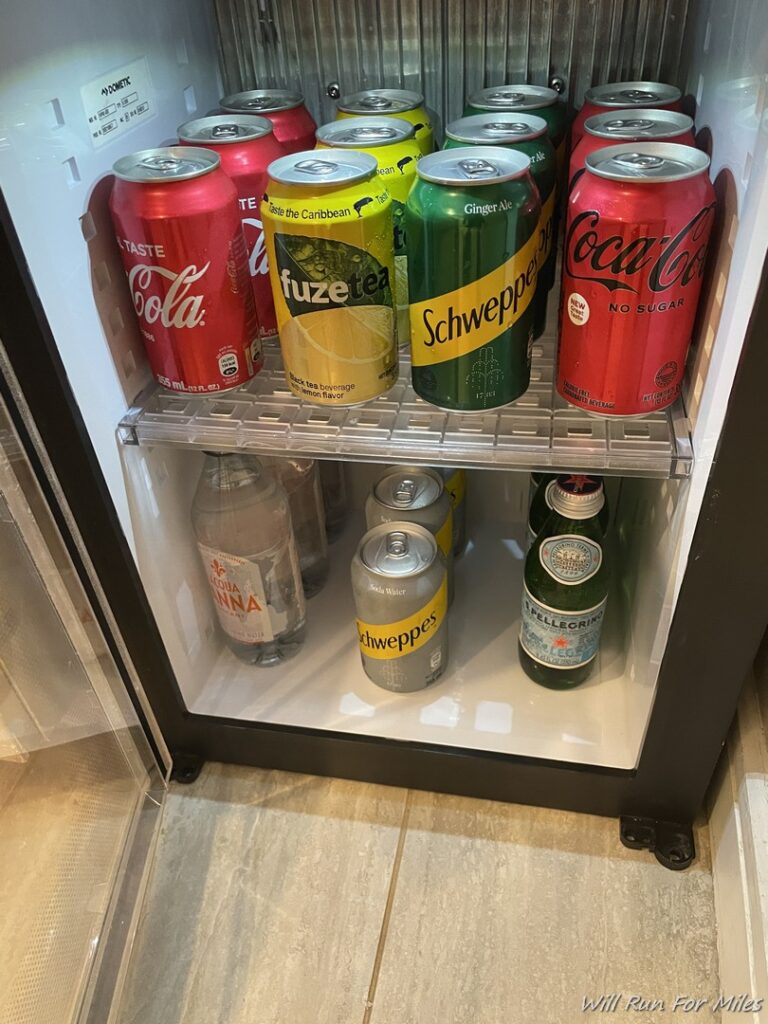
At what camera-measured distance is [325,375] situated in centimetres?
77

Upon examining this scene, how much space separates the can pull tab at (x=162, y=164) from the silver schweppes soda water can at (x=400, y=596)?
1.51 ft

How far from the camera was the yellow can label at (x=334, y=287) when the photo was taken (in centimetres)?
69

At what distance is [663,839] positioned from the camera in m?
0.99

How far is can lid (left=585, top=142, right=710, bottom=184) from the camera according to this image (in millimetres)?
632

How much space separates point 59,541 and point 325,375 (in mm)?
323

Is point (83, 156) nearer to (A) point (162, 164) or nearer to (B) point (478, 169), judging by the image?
(A) point (162, 164)

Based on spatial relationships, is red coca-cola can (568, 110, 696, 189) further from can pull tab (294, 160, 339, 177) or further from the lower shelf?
the lower shelf

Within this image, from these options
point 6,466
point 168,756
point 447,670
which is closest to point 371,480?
point 447,670

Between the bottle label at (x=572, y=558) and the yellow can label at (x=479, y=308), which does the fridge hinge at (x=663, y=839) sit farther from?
the yellow can label at (x=479, y=308)

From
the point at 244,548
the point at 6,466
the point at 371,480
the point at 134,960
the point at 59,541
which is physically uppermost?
the point at 6,466

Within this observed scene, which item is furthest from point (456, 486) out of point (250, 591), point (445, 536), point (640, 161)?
point (640, 161)

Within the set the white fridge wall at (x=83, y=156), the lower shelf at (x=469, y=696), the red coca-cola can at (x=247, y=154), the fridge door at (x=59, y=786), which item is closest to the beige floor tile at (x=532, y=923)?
the lower shelf at (x=469, y=696)

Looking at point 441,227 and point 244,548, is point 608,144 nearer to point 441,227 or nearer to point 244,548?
point 441,227

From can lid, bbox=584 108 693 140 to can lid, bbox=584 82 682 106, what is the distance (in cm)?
5
